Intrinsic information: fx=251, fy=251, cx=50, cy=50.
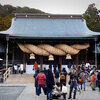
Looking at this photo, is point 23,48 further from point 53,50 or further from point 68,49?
point 68,49

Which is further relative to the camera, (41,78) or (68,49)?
(68,49)

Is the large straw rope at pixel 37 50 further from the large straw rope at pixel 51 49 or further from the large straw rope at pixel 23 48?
the large straw rope at pixel 23 48

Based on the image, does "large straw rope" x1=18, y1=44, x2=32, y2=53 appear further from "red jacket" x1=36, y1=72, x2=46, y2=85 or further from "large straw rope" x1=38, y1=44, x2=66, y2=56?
"red jacket" x1=36, y1=72, x2=46, y2=85

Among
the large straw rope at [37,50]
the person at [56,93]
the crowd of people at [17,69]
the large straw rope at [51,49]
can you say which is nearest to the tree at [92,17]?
the large straw rope at [51,49]

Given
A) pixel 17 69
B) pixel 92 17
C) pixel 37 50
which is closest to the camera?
pixel 17 69

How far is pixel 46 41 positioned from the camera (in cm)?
3062

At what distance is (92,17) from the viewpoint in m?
58.2

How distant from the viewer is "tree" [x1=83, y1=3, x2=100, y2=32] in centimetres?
5577

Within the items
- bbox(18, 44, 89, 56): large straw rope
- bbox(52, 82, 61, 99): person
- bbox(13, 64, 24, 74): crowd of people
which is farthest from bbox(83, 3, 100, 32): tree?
bbox(52, 82, 61, 99): person

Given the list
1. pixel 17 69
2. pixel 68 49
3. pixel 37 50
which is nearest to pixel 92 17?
pixel 68 49

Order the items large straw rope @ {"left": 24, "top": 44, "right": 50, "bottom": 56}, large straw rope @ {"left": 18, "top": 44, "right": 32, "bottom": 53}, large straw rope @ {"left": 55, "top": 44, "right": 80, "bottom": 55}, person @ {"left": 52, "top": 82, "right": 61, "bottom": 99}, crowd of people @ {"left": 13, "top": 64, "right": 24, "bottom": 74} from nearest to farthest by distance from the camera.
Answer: person @ {"left": 52, "top": 82, "right": 61, "bottom": 99} < crowd of people @ {"left": 13, "top": 64, "right": 24, "bottom": 74} < large straw rope @ {"left": 24, "top": 44, "right": 50, "bottom": 56} < large straw rope @ {"left": 18, "top": 44, "right": 32, "bottom": 53} < large straw rope @ {"left": 55, "top": 44, "right": 80, "bottom": 55}

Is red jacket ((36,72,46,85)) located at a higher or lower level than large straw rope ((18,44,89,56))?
lower

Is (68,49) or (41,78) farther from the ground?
(68,49)

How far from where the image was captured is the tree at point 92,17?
55.8 metres
